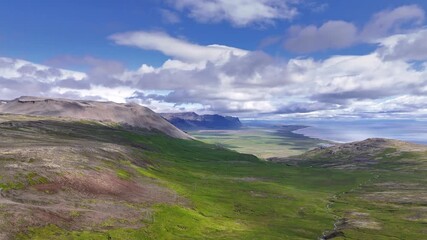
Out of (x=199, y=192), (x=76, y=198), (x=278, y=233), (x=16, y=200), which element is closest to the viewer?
(x=16, y=200)

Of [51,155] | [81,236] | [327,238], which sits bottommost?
[327,238]

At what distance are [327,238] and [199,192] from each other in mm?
72117

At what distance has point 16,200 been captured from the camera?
104m

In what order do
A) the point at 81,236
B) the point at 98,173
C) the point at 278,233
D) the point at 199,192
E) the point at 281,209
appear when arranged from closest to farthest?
the point at 81,236, the point at 278,233, the point at 98,173, the point at 281,209, the point at 199,192

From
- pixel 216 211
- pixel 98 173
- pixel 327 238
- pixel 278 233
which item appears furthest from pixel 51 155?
pixel 327 238

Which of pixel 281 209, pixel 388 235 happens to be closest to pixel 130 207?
pixel 281 209

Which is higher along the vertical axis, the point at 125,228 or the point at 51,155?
the point at 51,155

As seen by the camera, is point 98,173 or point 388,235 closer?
point 388,235

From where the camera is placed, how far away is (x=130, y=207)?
130m

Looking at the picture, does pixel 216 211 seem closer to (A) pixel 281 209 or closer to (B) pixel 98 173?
(A) pixel 281 209

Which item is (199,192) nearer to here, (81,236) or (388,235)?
(388,235)

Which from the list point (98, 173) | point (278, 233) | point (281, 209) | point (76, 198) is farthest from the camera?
point (281, 209)

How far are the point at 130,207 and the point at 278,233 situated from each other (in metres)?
51.6

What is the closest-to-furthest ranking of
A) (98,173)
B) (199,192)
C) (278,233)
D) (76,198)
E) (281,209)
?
(76,198), (278,233), (98,173), (281,209), (199,192)
